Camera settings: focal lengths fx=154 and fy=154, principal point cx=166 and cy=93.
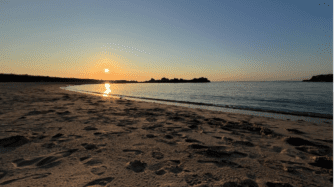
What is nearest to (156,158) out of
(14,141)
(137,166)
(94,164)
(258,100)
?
(137,166)

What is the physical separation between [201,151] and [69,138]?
3292 millimetres

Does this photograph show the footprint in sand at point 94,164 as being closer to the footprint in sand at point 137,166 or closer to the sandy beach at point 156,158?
the sandy beach at point 156,158

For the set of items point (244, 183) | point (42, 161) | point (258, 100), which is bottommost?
point (258, 100)

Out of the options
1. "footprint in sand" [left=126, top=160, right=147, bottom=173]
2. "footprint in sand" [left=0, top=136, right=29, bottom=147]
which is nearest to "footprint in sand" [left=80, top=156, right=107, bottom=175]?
"footprint in sand" [left=126, top=160, right=147, bottom=173]

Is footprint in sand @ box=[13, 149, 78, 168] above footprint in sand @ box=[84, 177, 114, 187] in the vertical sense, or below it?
above

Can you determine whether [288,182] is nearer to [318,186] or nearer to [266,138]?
[318,186]

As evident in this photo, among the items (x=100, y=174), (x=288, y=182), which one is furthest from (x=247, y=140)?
(x=100, y=174)

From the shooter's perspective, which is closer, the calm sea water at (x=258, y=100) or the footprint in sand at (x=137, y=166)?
the footprint in sand at (x=137, y=166)

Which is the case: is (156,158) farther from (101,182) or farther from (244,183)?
(244,183)

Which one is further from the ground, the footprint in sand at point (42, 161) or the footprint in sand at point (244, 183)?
the footprint in sand at point (42, 161)

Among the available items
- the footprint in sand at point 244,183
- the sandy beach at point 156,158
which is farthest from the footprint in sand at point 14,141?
the footprint in sand at point 244,183

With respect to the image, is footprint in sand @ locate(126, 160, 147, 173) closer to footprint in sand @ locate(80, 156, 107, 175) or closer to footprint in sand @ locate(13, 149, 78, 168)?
footprint in sand @ locate(80, 156, 107, 175)

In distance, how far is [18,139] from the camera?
362 cm

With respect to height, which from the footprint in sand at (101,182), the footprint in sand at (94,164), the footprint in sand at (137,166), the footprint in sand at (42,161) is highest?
the footprint in sand at (42,161)
